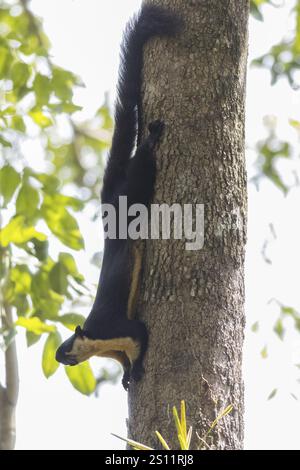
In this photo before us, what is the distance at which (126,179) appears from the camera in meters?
2.95

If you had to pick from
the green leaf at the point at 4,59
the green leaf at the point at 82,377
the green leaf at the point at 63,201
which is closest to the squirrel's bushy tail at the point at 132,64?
the green leaf at the point at 63,201

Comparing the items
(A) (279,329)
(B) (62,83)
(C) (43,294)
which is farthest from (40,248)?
(A) (279,329)

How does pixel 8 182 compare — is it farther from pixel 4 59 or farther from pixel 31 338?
pixel 4 59

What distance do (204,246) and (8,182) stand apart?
3.86ft

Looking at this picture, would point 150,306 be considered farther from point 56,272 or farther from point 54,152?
point 54,152

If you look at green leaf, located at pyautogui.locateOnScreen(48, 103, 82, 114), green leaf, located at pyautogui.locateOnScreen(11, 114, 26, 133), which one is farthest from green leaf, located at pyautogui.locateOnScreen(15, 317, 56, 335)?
green leaf, located at pyautogui.locateOnScreen(48, 103, 82, 114)

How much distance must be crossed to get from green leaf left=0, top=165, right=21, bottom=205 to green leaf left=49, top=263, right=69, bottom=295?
1.15 ft

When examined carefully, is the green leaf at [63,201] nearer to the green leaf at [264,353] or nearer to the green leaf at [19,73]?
the green leaf at [19,73]

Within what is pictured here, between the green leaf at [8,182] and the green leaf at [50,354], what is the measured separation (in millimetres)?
596

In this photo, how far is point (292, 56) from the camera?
5.28 metres

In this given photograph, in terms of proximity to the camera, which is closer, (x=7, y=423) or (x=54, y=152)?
(x=7, y=423)
